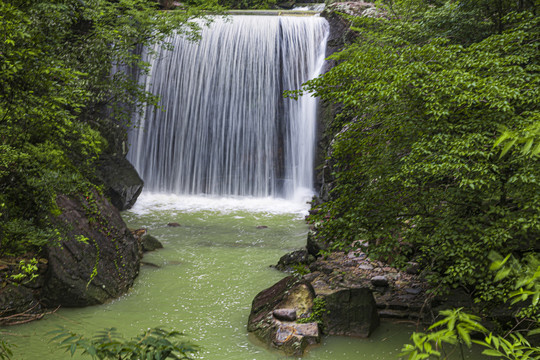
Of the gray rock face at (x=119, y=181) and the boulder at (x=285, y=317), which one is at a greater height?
the gray rock face at (x=119, y=181)

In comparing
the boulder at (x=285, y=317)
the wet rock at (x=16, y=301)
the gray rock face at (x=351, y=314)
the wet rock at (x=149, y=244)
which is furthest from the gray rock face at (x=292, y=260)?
the wet rock at (x=16, y=301)

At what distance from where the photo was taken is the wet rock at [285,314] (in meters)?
5.52

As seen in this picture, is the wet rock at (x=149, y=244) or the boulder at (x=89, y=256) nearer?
the boulder at (x=89, y=256)

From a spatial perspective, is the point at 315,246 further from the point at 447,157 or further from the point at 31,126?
the point at 31,126

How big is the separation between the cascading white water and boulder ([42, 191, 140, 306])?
32.0 feet

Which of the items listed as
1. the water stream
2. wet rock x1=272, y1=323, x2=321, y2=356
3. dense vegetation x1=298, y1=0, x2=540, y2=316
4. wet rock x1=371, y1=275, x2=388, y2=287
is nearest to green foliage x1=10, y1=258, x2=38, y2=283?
wet rock x1=272, y1=323, x2=321, y2=356

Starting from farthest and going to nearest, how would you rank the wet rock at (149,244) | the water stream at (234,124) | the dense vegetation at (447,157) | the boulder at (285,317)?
the water stream at (234,124) → the wet rock at (149,244) → the boulder at (285,317) → the dense vegetation at (447,157)

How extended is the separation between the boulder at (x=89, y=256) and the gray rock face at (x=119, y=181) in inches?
246

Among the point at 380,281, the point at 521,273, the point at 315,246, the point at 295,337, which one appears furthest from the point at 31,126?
the point at 521,273

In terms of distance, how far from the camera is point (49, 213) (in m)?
6.26

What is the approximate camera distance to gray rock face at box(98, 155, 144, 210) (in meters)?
13.9

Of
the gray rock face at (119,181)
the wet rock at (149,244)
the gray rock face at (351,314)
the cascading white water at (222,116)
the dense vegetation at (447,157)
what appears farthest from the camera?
the cascading white water at (222,116)

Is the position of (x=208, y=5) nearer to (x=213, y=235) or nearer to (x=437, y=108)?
(x=213, y=235)

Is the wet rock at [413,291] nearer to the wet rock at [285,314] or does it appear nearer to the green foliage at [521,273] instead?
the wet rock at [285,314]
